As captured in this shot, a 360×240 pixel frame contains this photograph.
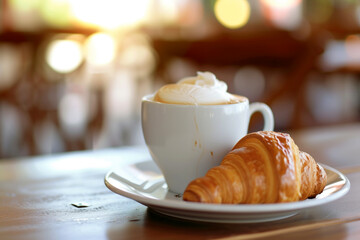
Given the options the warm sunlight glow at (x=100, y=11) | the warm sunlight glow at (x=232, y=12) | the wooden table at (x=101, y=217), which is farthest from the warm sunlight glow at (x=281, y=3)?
the wooden table at (x=101, y=217)

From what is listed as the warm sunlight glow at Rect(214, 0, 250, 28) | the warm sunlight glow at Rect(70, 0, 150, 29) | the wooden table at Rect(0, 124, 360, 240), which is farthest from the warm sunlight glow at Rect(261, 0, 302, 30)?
the wooden table at Rect(0, 124, 360, 240)

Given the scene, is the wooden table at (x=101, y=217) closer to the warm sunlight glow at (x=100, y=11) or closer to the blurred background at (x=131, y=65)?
the blurred background at (x=131, y=65)

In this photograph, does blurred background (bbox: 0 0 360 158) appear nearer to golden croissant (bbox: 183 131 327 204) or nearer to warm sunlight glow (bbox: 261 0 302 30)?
warm sunlight glow (bbox: 261 0 302 30)

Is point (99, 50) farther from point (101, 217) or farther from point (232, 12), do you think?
point (101, 217)

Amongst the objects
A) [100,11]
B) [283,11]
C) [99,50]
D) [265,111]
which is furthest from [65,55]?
[265,111]

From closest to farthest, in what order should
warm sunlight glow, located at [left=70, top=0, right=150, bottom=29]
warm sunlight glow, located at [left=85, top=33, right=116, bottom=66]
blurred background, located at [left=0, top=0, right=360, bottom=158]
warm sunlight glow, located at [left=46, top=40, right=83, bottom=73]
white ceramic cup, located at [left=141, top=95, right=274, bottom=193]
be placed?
white ceramic cup, located at [left=141, top=95, right=274, bottom=193] → blurred background, located at [left=0, top=0, right=360, bottom=158] → warm sunlight glow, located at [left=85, top=33, right=116, bottom=66] → warm sunlight glow, located at [left=46, top=40, right=83, bottom=73] → warm sunlight glow, located at [left=70, top=0, right=150, bottom=29]

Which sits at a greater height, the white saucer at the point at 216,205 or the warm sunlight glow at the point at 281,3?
the warm sunlight glow at the point at 281,3
